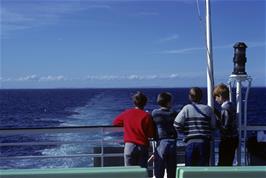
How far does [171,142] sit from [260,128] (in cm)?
159

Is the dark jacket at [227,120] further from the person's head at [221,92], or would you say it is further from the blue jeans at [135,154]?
the blue jeans at [135,154]

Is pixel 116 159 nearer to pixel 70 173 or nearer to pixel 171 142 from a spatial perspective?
pixel 171 142

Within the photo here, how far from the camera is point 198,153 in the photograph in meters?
5.18

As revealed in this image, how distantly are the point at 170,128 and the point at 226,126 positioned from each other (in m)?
0.62

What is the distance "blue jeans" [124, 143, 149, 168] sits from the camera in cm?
525

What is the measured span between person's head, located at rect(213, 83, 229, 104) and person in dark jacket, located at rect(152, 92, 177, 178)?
534mm

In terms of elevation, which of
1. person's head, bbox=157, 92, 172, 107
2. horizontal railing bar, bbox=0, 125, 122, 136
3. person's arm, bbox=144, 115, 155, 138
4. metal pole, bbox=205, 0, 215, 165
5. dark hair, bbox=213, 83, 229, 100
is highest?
metal pole, bbox=205, 0, 215, 165

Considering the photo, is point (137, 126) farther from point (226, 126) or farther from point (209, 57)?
point (209, 57)

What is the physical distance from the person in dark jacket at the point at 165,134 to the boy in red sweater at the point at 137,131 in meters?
0.08

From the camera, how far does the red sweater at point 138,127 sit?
520 centimetres

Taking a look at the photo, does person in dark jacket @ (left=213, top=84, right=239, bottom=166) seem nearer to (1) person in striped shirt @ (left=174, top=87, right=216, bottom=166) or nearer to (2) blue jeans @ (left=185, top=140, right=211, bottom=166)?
(1) person in striped shirt @ (left=174, top=87, right=216, bottom=166)

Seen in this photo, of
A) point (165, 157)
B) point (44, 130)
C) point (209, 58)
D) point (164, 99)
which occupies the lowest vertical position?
point (165, 157)

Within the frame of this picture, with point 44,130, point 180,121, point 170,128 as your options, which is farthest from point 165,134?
point 44,130

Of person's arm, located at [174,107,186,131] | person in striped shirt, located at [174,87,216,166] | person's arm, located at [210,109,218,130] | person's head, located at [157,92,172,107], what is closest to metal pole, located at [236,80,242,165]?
person's arm, located at [210,109,218,130]
